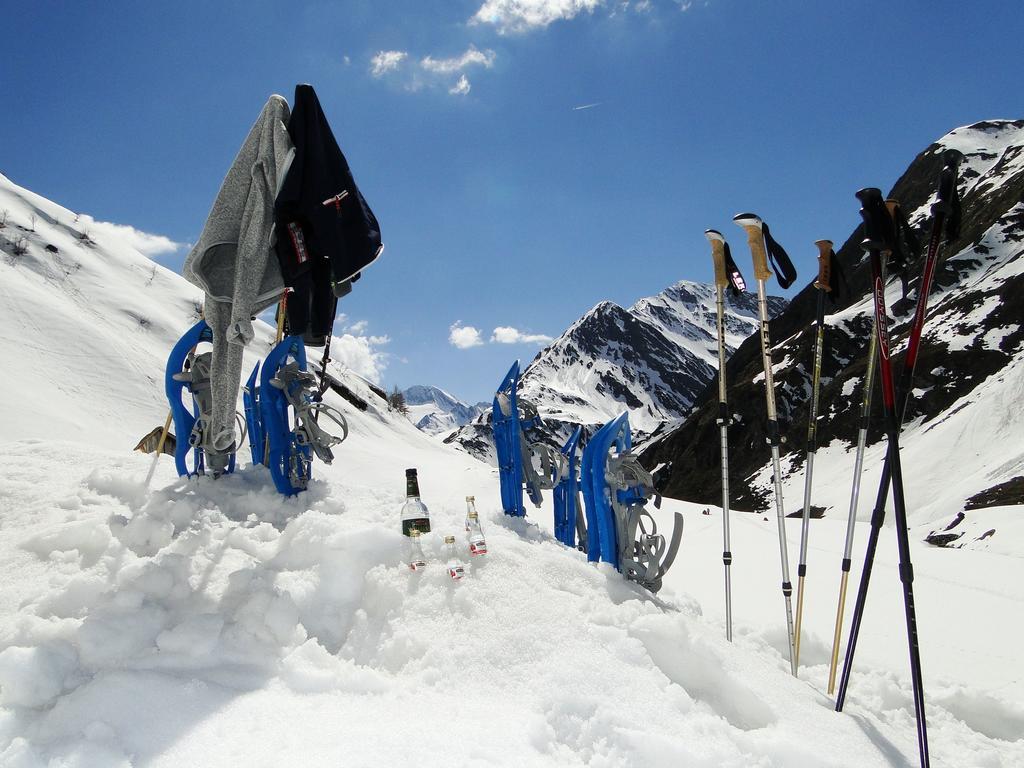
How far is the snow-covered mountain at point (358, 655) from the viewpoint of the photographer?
2.32 metres

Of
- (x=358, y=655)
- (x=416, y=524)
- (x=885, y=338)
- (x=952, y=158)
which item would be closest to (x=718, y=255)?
(x=885, y=338)

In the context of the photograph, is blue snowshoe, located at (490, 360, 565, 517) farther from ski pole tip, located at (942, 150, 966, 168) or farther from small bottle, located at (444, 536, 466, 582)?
ski pole tip, located at (942, 150, 966, 168)

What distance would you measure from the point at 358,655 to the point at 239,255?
8.91 ft

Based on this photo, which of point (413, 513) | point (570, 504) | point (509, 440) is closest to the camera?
point (413, 513)

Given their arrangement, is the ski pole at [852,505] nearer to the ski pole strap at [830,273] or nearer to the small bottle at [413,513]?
the ski pole strap at [830,273]

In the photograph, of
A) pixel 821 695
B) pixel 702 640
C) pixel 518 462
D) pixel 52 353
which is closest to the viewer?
pixel 702 640

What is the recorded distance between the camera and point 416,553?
3.54 m

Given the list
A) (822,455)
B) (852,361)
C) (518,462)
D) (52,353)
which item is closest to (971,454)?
(822,455)

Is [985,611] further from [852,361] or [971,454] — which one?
[852,361]

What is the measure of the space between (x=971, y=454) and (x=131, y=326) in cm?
5370

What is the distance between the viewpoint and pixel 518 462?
6.10 m

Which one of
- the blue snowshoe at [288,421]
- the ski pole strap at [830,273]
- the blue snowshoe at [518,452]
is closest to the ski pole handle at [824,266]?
the ski pole strap at [830,273]

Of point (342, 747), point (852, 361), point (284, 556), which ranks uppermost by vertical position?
point (852, 361)

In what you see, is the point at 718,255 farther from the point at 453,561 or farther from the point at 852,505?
the point at 453,561
